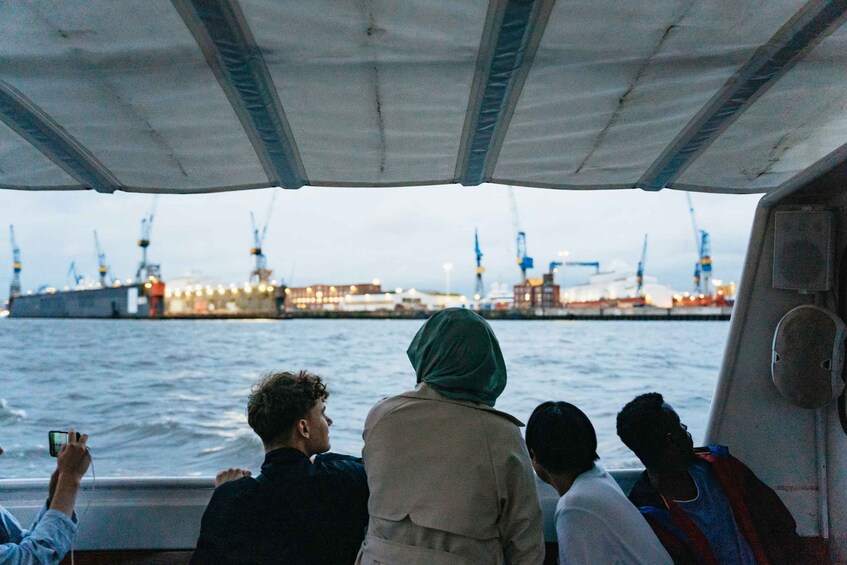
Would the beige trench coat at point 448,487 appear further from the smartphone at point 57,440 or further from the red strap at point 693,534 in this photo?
the smartphone at point 57,440

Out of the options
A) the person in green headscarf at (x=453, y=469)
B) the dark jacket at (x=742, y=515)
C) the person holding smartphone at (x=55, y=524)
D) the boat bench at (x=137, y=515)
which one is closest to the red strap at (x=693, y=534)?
the dark jacket at (x=742, y=515)

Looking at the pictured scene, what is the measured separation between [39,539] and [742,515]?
62.9 inches

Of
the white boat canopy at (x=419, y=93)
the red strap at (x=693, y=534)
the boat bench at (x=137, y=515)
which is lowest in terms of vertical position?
the boat bench at (x=137, y=515)

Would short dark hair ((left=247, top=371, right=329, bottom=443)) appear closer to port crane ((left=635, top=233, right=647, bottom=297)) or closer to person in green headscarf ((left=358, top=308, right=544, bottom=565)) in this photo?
person in green headscarf ((left=358, top=308, right=544, bottom=565))

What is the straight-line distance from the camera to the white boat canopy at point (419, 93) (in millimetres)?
1593

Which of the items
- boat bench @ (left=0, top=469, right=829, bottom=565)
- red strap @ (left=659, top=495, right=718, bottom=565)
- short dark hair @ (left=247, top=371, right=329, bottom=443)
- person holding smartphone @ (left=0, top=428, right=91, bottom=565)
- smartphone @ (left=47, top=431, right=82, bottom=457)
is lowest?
boat bench @ (left=0, top=469, right=829, bottom=565)

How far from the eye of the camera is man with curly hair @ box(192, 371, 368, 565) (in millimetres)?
A: 1326

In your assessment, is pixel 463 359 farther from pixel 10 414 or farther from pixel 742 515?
pixel 10 414

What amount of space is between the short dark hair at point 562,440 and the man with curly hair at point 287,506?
1.29 feet

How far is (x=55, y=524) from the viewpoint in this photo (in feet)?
4.79

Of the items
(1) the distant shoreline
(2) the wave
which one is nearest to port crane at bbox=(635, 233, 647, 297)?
(1) the distant shoreline

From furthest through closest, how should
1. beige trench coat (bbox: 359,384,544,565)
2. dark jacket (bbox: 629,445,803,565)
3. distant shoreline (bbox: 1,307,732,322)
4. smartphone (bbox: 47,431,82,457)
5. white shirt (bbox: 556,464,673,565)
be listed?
distant shoreline (bbox: 1,307,732,322) → smartphone (bbox: 47,431,82,457) → dark jacket (bbox: 629,445,803,565) → white shirt (bbox: 556,464,673,565) → beige trench coat (bbox: 359,384,544,565)

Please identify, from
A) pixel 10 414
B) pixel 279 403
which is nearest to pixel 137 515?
pixel 279 403

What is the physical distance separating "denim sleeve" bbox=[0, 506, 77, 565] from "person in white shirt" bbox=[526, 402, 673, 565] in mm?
1064
